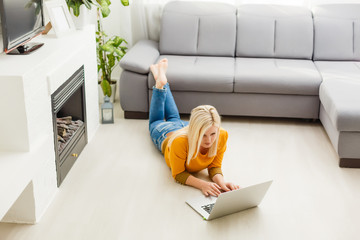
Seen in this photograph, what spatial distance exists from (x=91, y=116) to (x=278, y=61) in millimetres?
1700

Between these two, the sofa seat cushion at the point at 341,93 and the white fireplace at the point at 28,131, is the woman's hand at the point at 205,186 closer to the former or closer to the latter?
the white fireplace at the point at 28,131

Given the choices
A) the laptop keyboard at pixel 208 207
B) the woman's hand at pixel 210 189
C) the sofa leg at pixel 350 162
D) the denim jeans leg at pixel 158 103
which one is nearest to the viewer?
the laptop keyboard at pixel 208 207

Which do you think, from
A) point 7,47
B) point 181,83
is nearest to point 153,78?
point 181,83

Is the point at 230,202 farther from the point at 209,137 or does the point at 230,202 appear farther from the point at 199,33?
the point at 199,33

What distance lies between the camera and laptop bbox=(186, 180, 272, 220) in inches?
106

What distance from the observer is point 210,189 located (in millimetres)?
3016

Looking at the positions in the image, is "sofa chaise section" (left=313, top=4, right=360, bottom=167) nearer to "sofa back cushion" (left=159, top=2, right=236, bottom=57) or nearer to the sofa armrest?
"sofa back cushion" (left=159, top=2, right=236, bottom=57)

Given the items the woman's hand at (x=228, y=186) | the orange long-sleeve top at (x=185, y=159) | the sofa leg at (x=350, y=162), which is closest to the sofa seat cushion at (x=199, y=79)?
the orange long-sleeve top at (x=185, y=159)

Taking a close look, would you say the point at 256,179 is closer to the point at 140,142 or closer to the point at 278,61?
the point at 140,142

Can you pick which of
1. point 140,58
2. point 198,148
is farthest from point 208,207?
point 140,58

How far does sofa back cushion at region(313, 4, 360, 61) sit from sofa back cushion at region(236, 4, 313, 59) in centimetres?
8

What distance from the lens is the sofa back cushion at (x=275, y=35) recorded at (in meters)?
4.56

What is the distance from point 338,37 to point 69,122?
2.49m

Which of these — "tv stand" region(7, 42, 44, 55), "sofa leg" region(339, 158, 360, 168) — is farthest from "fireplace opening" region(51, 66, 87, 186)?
"sofa leg" region(339, 158, 360, 168)
